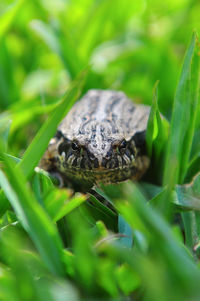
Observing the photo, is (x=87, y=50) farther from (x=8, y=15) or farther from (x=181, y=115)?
(x=181, y=115)

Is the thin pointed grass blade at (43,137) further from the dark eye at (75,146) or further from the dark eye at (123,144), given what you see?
the dark eye at (123,144)

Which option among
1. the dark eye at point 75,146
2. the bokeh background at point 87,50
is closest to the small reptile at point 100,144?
the dark eye at point 75,146

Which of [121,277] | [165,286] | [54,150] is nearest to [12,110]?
[54,150]

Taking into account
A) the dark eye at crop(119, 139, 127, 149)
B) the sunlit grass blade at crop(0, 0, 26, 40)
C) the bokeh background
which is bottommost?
the dark eye at crop(119, 139, 127, 149)

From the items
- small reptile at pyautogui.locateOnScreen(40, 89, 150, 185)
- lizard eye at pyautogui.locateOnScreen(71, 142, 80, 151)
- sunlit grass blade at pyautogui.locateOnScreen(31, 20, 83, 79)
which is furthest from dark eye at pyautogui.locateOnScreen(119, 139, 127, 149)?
sunlit grass blade at pyautogui.locateOnScreen(31, 20, 83, 79)

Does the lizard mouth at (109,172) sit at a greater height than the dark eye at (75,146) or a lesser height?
lesser

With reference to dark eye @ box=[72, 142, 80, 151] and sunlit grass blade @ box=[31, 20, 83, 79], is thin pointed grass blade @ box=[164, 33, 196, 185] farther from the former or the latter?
sunlit grass blade @ box=[31, 20, 83, 79]
